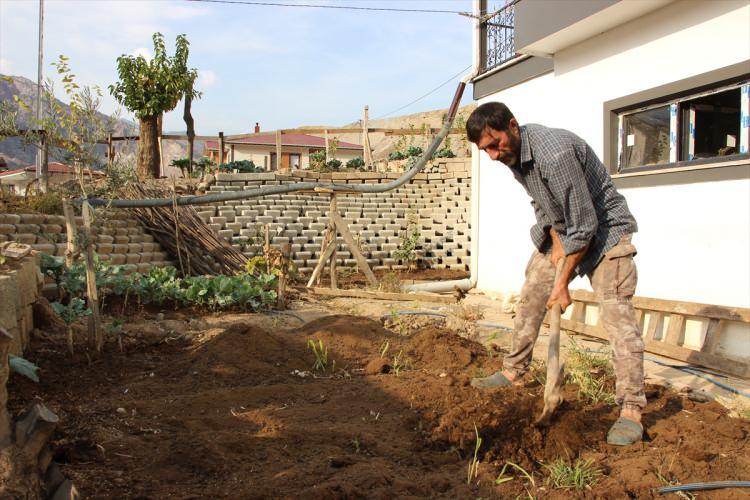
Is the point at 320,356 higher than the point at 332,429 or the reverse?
higher

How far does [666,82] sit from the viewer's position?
19.0 ft

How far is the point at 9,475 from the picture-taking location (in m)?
1.85

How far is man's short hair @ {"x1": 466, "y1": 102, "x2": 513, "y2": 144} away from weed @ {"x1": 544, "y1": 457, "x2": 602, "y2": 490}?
1.63 meters

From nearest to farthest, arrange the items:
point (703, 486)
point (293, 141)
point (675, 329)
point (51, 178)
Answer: point (703, 486)
point (675, 329)
point (51, 178)
point (293, 141)

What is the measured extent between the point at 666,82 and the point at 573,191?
11.6 feet

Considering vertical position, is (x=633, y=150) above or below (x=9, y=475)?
above

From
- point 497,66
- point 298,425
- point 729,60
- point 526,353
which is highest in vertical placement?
point 497,66

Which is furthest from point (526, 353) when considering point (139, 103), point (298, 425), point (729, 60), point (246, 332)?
point (139, 103)

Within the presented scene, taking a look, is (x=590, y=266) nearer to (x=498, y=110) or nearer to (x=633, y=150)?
(x=498, y=110)

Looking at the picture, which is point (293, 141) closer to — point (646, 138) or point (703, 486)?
point (646, 138)

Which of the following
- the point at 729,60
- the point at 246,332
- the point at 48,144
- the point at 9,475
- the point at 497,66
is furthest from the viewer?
the point at 497,66

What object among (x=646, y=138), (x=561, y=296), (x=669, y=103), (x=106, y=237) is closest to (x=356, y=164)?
(x=106, y=237)

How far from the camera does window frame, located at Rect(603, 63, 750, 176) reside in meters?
5.15

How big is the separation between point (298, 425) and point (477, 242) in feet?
22.2
